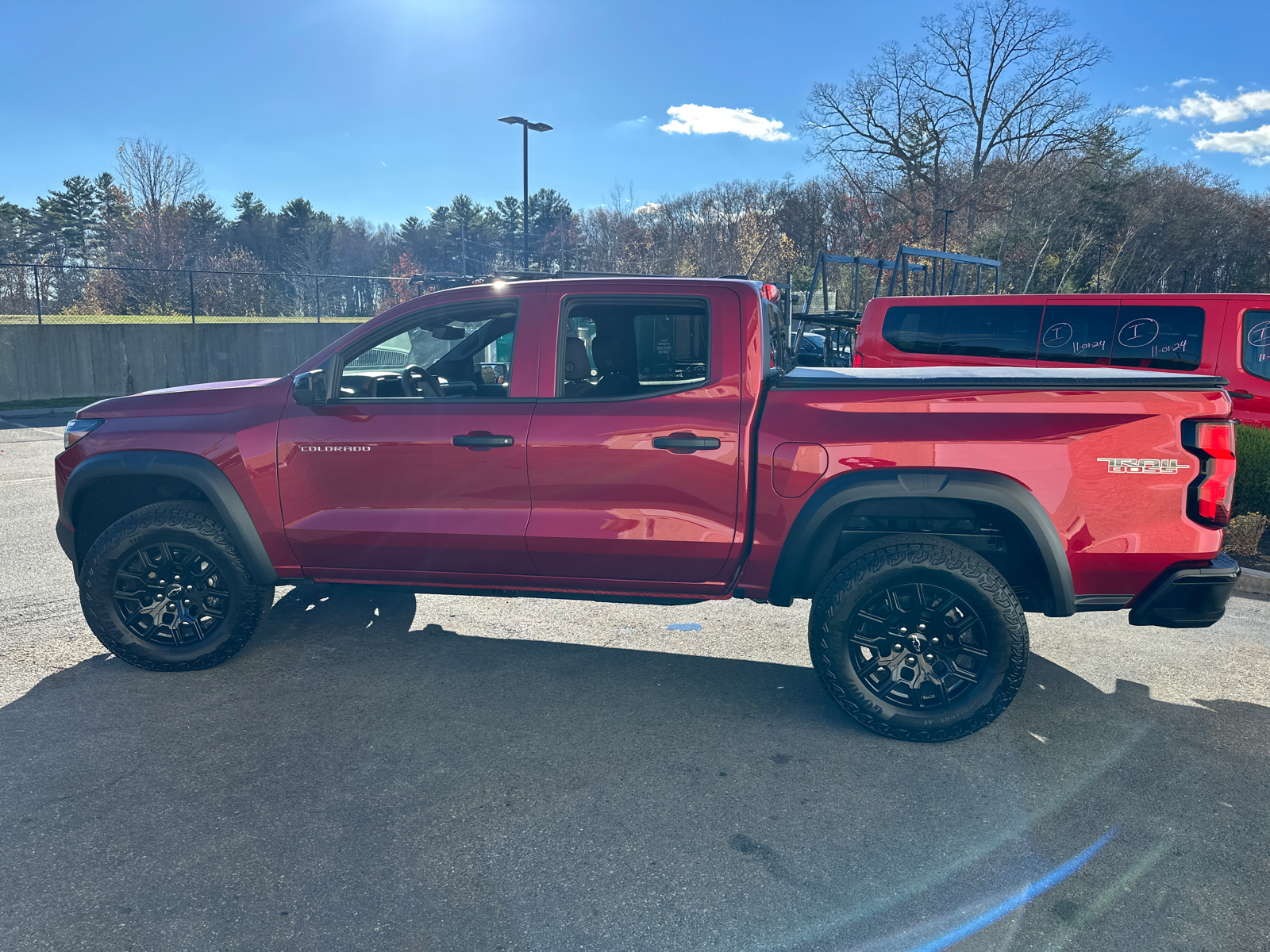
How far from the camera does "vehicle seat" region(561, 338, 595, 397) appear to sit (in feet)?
12.9

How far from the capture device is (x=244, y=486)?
4.06m

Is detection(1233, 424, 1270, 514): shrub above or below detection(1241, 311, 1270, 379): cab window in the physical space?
below

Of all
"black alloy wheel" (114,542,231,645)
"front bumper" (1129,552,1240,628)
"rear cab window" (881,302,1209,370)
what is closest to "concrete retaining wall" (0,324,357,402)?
"rear cab window" (881,302,1209,370)

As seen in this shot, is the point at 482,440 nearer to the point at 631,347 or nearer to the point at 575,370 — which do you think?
the point at 575,370

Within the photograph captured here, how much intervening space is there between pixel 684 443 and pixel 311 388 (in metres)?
1.78

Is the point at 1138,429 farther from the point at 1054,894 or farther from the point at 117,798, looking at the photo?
the point at 117,798

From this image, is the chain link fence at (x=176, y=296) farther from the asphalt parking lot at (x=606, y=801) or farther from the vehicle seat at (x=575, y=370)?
the asphalt parking lot at (x=606, y=801)

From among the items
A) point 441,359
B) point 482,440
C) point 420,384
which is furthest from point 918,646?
point 441,359

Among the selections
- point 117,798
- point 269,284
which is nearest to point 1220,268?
point 269,284

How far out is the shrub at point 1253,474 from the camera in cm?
645

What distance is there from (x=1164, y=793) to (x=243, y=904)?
320 centimetres

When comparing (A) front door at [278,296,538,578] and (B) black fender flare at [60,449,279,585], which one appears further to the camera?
(B) black fender flare at [60,449,279,585]

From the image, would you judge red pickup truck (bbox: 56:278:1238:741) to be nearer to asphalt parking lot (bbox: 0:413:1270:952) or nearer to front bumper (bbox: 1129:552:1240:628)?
front bumper (bbox: 1129:552:1240:628)

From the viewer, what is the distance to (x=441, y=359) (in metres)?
4.57
